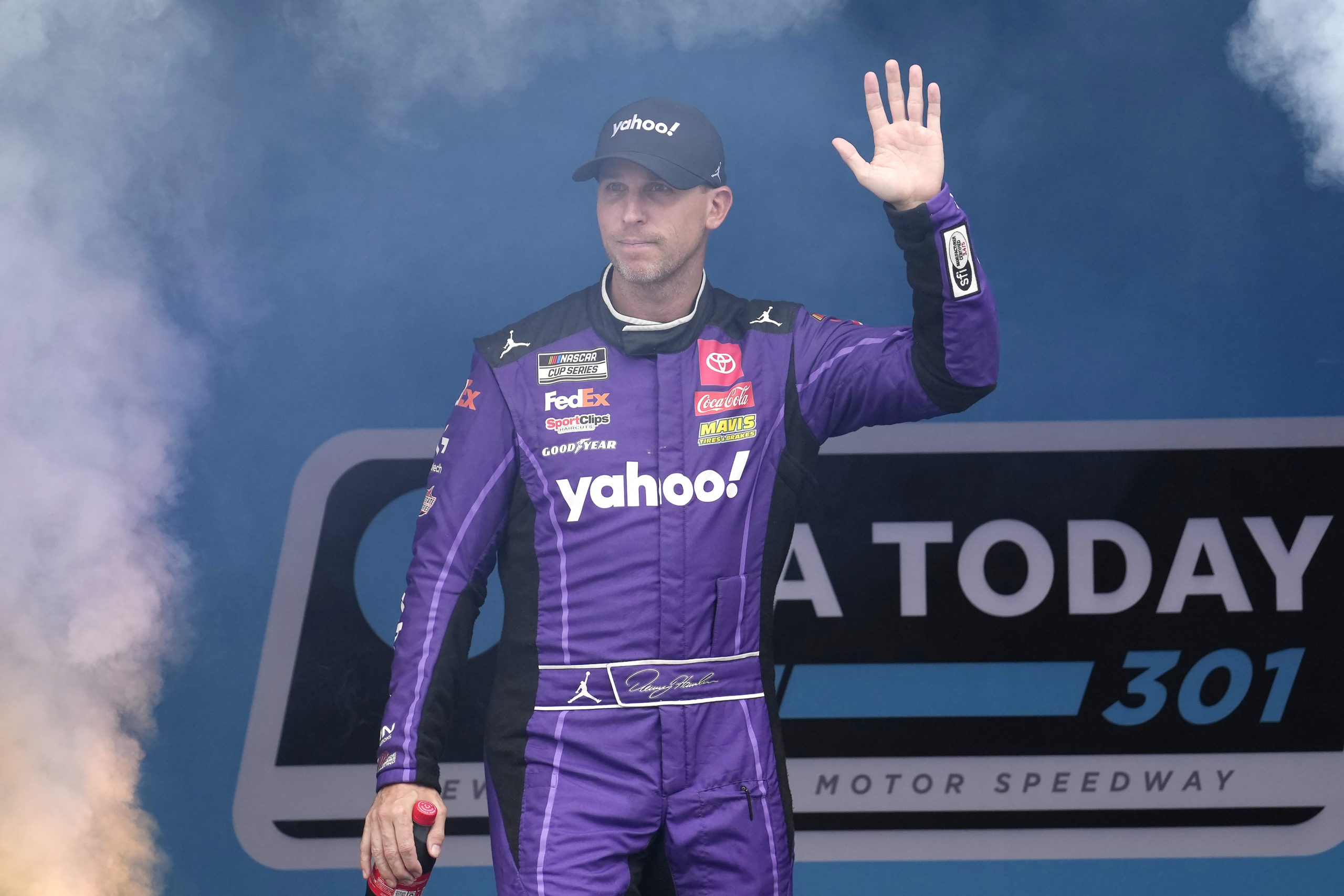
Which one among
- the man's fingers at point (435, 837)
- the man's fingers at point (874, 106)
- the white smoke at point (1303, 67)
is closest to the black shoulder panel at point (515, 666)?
the man's fingers at point (435, 837)

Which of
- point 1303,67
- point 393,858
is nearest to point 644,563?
point 393,858

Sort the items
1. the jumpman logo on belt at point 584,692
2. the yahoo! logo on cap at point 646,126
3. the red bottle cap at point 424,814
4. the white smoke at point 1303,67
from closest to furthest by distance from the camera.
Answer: the red bottle cap at point 424,814 → the jumpman logo on belt at point 584,692 → the yahoo! logo on cap at point 646,126 → the white smoke at point 1303,67

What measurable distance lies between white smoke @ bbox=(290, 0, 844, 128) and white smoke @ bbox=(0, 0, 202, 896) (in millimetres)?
357

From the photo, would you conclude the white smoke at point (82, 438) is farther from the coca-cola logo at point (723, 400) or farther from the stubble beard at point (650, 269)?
the coca-cola logo at point (723, 400)

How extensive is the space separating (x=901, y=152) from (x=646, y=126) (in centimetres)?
39

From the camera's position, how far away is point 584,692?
1738 millimetres

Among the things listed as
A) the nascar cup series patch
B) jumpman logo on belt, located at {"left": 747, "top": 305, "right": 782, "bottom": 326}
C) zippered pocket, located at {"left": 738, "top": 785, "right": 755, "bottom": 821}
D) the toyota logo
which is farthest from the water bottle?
jumpman logo on belt, located at {"left": 747, "top": 305, "right": 782, "bottom": 326}

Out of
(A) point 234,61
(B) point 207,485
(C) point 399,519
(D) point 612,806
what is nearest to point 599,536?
(D) point 612,806

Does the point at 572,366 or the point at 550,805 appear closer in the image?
the point at 550,805

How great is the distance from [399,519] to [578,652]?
0.98 metres

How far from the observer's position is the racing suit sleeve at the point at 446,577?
5.58 ft

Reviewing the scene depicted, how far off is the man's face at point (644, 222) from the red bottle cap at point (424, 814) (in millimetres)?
784

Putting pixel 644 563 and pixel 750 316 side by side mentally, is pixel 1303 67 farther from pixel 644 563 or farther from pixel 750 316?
pixel 644 563

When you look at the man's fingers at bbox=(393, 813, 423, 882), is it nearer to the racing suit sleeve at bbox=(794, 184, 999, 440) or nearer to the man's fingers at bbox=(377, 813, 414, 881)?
the man's fingers at bbox=(377, 813, 414, 881)
